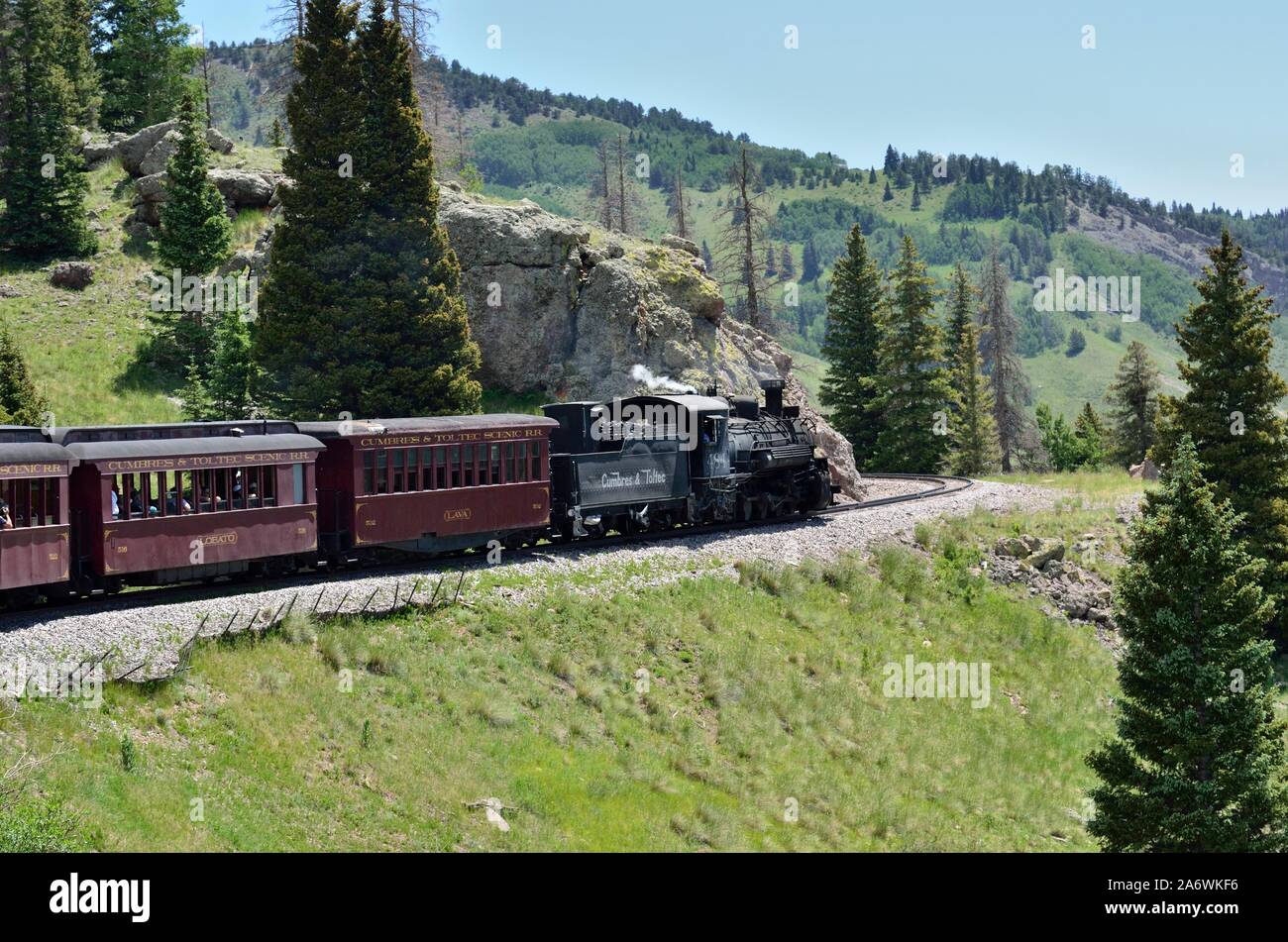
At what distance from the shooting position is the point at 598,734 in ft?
70.1

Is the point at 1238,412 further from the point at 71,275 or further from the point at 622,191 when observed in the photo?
the point at 622,191

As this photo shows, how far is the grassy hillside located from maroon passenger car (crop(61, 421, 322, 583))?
3495mm

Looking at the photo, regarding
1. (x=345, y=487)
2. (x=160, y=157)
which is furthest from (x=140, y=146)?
(x=345, y=487)

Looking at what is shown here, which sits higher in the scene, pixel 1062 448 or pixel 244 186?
pixel 244 186

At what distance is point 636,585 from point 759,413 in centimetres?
1184

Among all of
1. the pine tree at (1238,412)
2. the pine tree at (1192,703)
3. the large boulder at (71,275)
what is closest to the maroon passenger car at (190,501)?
the pine tree at (1192,703)

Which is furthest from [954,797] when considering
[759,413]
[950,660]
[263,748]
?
[759,413]

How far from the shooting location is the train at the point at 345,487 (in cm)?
2134

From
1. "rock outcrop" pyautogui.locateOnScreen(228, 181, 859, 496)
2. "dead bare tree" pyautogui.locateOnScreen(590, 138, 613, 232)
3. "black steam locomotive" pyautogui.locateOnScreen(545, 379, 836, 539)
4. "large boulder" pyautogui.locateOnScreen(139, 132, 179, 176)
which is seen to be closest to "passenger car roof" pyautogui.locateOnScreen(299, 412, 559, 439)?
"black steam locomotive" pyautogui.locateOnScreen(545, 379, 836, 539)

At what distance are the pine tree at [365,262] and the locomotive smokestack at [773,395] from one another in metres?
9.75

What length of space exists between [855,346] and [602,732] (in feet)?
139

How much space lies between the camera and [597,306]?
4481cm

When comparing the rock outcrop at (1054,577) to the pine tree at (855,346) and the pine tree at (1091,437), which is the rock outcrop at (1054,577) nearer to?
the pine tree at (855,346)

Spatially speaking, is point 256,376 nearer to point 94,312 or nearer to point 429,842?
point 94,312
